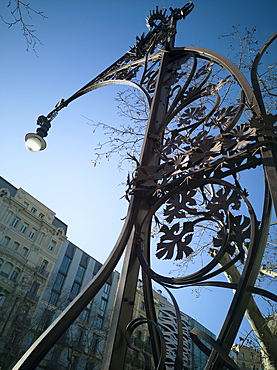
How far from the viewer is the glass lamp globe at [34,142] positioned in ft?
10.3

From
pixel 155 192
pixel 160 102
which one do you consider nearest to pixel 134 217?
pixel 155 192

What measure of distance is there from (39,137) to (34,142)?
0.09 m

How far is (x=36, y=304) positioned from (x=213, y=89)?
1337 centimetres

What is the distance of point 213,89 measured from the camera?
151 centimetres

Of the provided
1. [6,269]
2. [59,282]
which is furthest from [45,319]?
[6,269]

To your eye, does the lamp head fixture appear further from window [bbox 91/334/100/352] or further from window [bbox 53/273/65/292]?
window [bbox 53/273/65/292]

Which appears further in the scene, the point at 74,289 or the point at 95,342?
the point at 74,289

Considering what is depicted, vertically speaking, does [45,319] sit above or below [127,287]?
above

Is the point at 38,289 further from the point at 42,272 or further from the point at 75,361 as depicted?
the point at 75,361

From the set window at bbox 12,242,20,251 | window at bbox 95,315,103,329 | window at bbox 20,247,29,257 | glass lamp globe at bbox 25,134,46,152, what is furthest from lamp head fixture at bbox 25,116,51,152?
window at bbox 95,315,103,329

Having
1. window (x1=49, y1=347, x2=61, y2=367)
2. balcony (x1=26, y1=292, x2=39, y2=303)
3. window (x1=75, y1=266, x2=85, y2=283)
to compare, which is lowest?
window (x1=49, y1=347, x2=61, y2=367)

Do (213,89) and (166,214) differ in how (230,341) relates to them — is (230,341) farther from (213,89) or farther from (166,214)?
(213,89)

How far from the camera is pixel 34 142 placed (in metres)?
3.16

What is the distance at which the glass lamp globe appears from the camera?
124 inches
